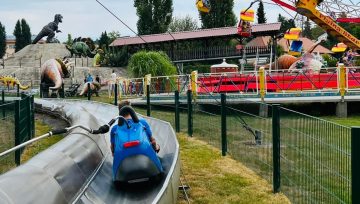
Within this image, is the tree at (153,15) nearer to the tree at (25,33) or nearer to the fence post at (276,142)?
the tree at (25,33)

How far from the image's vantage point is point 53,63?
2988cm

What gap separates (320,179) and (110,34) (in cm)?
6235

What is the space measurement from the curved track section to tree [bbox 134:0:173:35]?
151 ft

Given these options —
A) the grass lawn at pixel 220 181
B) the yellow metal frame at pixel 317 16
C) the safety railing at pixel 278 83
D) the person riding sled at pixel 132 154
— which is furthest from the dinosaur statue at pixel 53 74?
the person riding sled at pixel 132 154

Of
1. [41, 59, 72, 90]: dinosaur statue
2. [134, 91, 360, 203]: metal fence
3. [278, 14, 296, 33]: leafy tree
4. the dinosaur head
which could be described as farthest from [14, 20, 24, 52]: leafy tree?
[134, 91, 360, 203]: metal fence

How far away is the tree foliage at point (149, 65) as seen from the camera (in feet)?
99.7

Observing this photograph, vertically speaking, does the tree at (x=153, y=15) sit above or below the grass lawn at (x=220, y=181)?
above

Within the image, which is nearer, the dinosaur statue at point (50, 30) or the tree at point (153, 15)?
the dinosaur statue at point (50, 30)

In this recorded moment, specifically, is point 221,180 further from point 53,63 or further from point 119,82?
point 53,63

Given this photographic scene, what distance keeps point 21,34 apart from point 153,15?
3253 centimetres

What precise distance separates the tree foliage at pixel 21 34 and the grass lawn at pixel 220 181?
242ft

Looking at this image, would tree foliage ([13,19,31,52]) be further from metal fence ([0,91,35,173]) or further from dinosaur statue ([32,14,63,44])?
metal fence ([0,91,35,173])

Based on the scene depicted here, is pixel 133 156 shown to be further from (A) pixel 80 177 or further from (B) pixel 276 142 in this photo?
(B) pixel 276 142

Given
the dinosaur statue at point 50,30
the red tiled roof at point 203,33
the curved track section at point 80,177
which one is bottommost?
the curved track section at point 80,177
